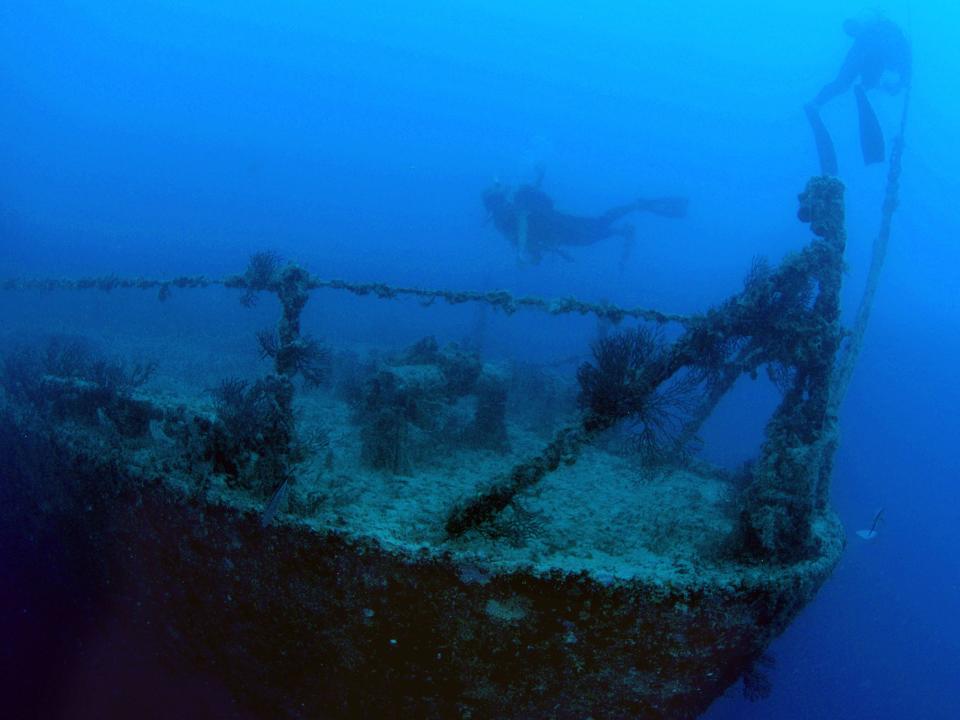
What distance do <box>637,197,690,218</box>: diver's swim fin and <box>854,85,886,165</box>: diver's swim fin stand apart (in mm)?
7195

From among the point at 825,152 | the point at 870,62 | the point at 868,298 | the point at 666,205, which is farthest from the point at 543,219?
the point at 868,298

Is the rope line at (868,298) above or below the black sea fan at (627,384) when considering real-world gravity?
above

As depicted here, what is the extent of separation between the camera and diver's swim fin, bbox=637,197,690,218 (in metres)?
16.7

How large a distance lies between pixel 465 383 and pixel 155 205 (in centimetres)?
13210

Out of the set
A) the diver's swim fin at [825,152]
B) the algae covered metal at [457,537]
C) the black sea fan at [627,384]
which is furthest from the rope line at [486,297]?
the diver's swim fin at [825,152]

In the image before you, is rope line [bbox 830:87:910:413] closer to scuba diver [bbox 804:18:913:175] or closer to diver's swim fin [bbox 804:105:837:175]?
scuba diver [bbox 804:18:913:175]

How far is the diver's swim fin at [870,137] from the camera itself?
29.0 ft

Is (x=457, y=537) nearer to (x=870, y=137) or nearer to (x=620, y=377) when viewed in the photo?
(x=620, y=377)

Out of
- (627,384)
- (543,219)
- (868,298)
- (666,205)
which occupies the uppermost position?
(666,205)

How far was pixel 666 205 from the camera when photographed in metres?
17.1

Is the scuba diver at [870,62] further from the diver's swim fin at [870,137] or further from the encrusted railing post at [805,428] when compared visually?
the encrusted railing post at [805,428]

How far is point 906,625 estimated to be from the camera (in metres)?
17.4

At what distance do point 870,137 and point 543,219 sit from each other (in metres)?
8.20

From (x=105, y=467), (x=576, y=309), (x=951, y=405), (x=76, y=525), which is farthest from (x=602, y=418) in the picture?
(x=951, y=405)
